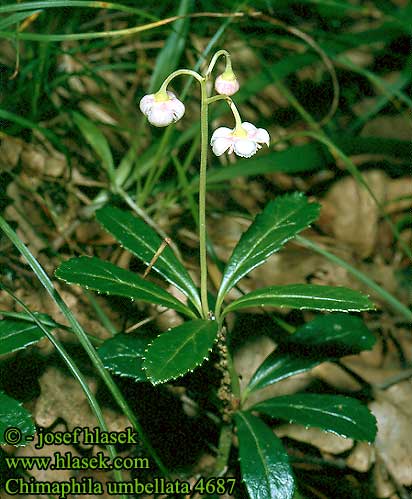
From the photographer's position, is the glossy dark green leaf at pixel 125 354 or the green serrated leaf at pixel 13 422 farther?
the glossy dark green leaf at pixel 125 354

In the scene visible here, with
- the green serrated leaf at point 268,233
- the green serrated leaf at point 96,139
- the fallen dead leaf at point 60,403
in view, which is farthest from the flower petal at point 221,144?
the green serrated leaf at point 96,139

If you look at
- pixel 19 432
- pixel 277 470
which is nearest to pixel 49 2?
pixel 19 432

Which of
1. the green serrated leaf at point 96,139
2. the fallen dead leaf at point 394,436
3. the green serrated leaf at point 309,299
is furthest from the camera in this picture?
the green serrated leaf at point 96,139

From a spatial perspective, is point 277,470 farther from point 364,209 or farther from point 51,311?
point 364,209

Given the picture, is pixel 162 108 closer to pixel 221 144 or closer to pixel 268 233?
pixel 221 144

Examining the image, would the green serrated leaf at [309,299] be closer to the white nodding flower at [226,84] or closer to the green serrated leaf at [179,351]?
the green serrated leaf at [179,351]

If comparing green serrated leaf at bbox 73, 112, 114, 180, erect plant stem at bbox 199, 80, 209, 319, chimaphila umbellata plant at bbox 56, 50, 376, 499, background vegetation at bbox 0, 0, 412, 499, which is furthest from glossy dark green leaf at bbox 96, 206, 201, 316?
green serrated leaf at bbox 73, 112, 114, 180

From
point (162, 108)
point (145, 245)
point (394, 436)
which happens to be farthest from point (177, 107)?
point (394, 436)

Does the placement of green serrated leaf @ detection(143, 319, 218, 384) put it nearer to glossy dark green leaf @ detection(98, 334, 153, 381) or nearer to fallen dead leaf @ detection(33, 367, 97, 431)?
glossy dark green leaf @ detection(98, 334, 153, 381)
